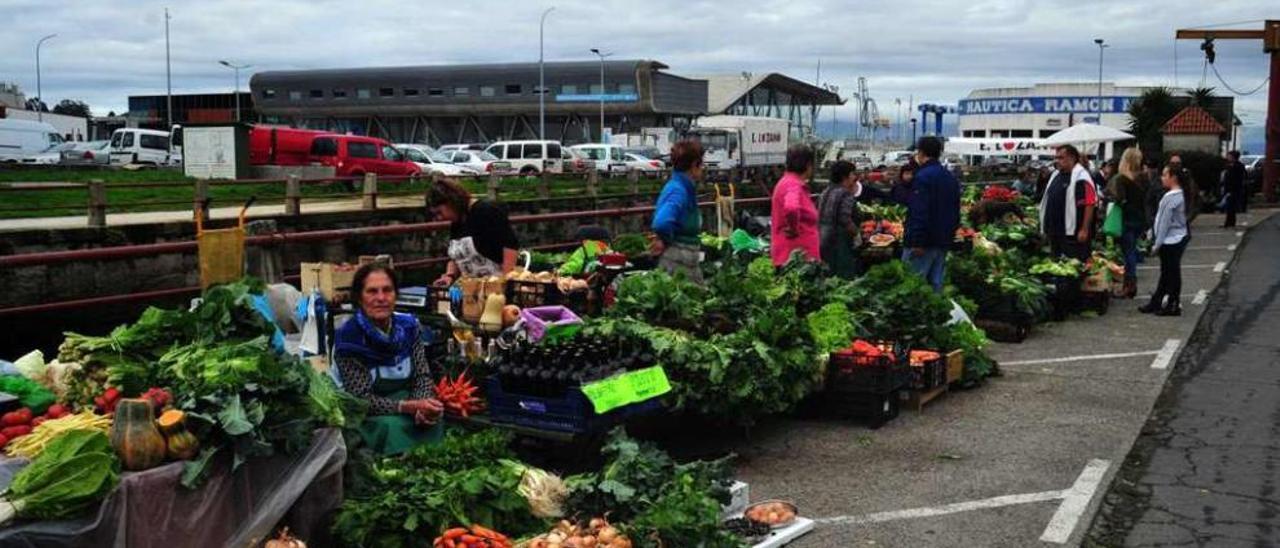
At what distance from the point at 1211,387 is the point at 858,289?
299cm

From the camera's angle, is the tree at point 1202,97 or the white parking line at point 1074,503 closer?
the white parking line at point 1074,503

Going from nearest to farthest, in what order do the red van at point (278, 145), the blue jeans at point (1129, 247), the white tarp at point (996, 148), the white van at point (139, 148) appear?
1. the blue jeans at point (1129, 247)
2. the red van at point (278, 145)
3. the white van at point (139, 148)
4. the white tarp at point (996, 148)

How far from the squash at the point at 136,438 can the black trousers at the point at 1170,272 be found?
36.7 feet

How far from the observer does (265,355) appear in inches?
194

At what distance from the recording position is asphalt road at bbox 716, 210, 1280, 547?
5.63m

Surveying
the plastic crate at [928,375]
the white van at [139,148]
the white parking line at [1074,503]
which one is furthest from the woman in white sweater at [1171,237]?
the white van at [139,148]

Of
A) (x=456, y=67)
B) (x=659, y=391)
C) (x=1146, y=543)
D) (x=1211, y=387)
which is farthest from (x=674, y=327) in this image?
(x=456, y=67)

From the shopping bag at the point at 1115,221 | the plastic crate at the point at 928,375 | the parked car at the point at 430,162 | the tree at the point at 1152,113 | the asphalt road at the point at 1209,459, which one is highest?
the tree at the point at 1152,113

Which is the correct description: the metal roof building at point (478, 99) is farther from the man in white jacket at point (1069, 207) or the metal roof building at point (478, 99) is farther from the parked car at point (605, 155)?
the man in white jacket at point (1069, 207)

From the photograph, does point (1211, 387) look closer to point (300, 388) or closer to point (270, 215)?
point (300, 388)

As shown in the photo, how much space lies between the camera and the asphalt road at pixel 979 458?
563 centimetres

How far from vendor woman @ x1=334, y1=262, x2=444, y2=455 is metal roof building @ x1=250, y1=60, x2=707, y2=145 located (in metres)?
77.5

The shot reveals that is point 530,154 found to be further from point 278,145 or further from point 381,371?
point 381,371

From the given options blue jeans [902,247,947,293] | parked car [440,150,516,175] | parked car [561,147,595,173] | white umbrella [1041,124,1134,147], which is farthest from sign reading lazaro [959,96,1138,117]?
blue jeans [902,247,947,293]
